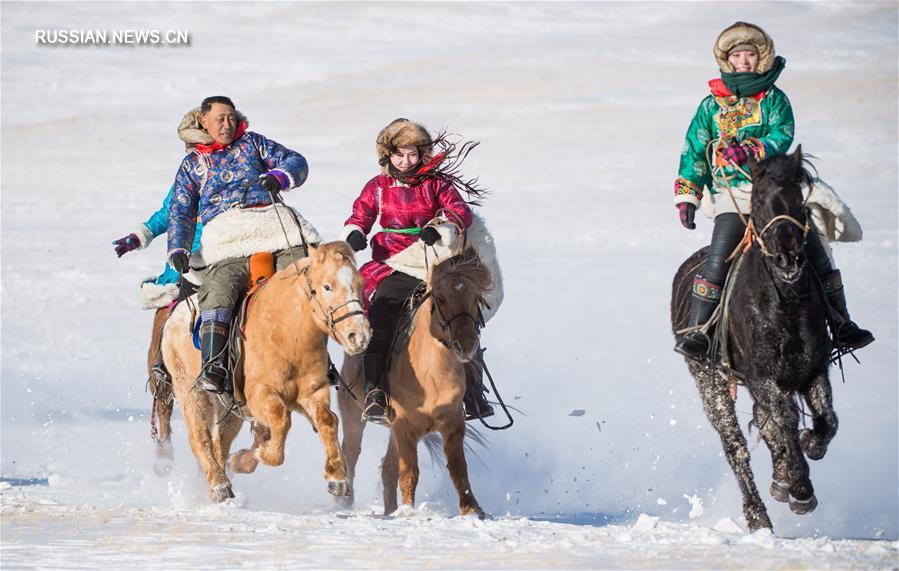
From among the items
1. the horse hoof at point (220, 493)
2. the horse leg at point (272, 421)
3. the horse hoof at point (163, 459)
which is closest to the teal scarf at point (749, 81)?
the horse leg at point (272, 421)

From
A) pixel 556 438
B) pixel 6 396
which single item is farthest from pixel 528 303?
pixel 6 396

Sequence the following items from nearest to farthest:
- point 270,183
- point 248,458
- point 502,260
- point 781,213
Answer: point 781,213 < point 270,183 < point 248,458 < point 502,260

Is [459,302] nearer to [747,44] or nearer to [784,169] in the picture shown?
[784,169]

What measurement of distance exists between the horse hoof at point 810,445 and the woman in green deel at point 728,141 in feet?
2.34

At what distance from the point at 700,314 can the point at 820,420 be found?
947mm

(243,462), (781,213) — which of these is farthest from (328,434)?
(781,213)

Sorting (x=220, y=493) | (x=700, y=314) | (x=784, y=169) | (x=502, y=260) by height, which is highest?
(x=502, y=260)

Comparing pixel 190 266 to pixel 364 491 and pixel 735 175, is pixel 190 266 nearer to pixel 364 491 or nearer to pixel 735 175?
pixel 364 491

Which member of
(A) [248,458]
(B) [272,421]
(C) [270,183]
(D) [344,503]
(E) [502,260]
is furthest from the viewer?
(E) [502,260]

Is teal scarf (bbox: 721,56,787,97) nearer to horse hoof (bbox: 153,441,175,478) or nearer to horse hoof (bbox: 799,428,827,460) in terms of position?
horse hoof (bbox: 799,428,827,460)

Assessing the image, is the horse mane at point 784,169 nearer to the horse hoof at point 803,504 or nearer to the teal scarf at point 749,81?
the teal scarf at point 749,81

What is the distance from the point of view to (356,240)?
8.76 metres

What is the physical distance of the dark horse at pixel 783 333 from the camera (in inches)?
287

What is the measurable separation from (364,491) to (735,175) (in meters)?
3.99
